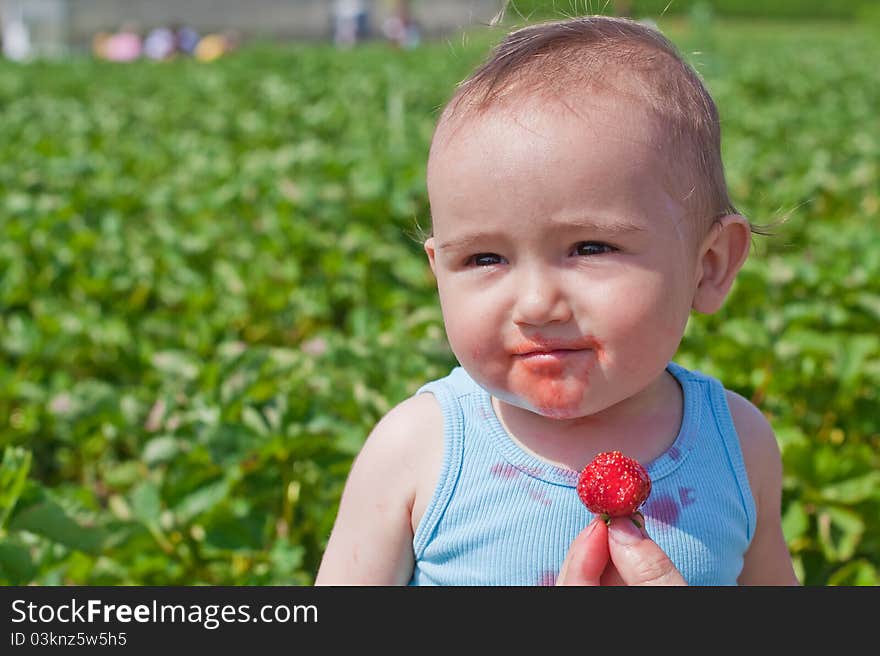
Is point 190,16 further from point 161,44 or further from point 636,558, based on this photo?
point 636,558

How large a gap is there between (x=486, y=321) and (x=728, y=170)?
209 inches

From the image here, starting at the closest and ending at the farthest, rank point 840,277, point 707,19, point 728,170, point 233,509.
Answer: point 233,509
point 840,277
point 728,170
point 707,19

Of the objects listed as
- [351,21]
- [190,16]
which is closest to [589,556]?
[351,21]

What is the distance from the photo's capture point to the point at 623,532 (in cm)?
150

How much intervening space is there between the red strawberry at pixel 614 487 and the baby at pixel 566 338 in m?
0.04

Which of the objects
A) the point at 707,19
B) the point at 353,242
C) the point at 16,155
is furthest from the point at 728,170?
the point at 707,19

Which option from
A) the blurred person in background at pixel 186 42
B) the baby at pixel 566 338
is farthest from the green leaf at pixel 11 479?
the blurred person in background at pixel 186 42

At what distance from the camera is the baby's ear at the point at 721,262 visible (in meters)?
1.70

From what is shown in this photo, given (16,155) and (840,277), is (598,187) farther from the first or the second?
(16,155)

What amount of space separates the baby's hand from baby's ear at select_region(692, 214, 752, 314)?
0.38 meters

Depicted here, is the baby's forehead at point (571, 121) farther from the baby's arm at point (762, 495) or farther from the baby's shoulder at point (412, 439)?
the baby's arm at point (762, 495)

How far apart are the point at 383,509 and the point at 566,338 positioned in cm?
39

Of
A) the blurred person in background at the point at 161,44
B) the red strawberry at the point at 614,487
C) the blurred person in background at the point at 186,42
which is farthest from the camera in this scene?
the blurred person in background at the point at 186,42
